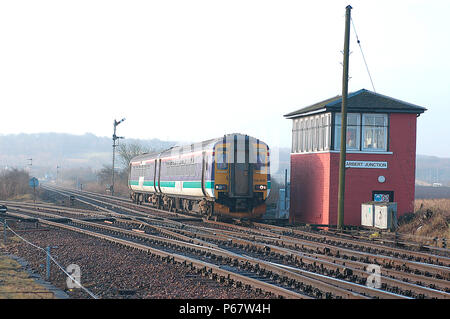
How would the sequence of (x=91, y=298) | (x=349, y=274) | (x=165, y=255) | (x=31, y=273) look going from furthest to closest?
(x=165, y=255), (x=31, y=273), (x=349, y=274), (x=91, y=298)

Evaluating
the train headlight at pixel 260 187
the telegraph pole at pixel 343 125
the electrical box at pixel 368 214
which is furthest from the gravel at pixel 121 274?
the electrical box at pixel 368 214

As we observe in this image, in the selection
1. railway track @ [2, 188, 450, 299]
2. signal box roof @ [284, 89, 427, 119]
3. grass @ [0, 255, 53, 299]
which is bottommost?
grass @ [0, 255, 53, 299]

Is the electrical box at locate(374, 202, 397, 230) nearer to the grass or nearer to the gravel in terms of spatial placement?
the gravel

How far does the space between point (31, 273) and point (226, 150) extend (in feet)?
38.6

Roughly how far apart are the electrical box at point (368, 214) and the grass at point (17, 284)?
1279 centimetres

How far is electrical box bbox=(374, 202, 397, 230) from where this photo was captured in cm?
1950

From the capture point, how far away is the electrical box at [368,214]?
66.7 ft

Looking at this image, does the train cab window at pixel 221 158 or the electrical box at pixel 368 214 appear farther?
the train cab window at pixel 221 158

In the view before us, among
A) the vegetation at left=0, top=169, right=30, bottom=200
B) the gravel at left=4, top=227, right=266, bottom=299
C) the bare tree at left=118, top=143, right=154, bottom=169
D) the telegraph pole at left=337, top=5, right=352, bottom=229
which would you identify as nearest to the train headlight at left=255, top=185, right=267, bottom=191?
the telegraph pole at left=337, top=5, right=352, bottom=229

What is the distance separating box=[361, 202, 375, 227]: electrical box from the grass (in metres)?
12.8

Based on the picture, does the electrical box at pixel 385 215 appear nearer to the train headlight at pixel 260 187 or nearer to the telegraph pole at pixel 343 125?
the telegraph pole at pixel 343 125

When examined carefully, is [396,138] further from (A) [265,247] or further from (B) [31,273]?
(B) [31,273]
